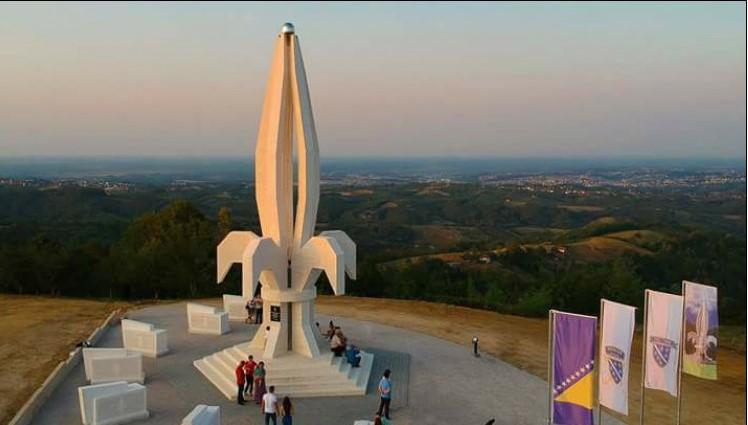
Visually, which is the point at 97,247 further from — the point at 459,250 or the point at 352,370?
the point at 459,250

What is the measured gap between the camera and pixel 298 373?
17.0 m

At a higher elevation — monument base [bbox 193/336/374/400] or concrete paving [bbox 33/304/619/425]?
monument base [bbox 193/336/374/400]

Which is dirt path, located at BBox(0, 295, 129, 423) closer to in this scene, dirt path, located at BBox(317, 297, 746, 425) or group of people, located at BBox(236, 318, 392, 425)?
group of people, located at BBox(236, 318, 392, 425)

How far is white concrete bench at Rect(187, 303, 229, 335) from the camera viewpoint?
2227cm

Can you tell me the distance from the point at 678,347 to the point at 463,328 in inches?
497

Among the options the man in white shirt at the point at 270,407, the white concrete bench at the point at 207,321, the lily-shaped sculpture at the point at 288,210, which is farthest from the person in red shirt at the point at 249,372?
the white concrete bench at the point at 207,321

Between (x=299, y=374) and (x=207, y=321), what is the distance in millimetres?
6761

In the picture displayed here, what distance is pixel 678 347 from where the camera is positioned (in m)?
12.3

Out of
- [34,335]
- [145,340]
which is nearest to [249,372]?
[145,340]

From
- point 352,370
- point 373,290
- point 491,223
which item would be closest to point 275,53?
point 352,370

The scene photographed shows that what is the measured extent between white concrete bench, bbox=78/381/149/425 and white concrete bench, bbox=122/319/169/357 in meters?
4.89

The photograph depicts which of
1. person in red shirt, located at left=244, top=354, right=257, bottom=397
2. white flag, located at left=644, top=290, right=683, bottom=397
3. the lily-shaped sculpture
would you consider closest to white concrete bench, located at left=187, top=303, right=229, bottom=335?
the lily-shaped sculpture

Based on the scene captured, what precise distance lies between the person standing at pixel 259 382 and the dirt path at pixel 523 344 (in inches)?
326

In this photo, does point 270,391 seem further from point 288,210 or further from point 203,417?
point 288,210
